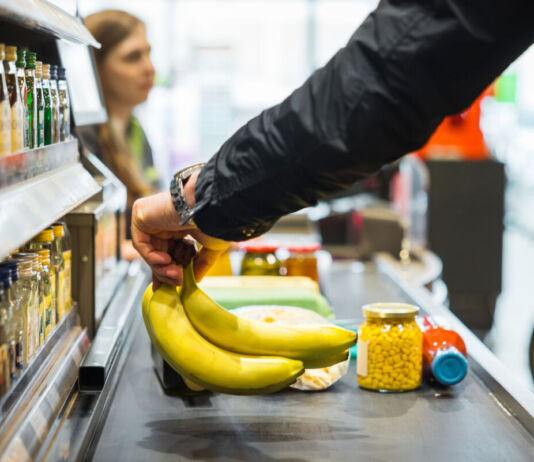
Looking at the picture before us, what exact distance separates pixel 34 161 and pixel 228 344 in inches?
19.3

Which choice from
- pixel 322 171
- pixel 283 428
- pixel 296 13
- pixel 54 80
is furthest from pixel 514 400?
pixel 296 13

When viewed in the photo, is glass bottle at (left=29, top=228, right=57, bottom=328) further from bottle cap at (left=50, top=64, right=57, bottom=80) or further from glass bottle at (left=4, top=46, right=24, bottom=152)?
bottle cap at (left=50, top=64, right=57, bottom=80)

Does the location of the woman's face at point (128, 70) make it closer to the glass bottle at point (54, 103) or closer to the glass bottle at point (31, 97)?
the glass bottle at point (54, 103)

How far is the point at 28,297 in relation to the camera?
1.36m

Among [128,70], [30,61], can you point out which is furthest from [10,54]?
[128,70]

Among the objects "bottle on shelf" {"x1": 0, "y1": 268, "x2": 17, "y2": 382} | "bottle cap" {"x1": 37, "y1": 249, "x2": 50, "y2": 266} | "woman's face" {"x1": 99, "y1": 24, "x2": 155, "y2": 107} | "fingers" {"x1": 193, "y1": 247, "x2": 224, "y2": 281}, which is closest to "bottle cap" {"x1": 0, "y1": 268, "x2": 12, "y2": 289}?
"bottle on shelf" {"x1": 0, "y1": 268, "x2": 17, "y2": 382}

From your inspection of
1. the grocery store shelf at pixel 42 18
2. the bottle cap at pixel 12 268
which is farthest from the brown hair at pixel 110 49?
the bottle cap at pixel 12 268

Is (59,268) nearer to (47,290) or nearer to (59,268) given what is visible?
(59,268)

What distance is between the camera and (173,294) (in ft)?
5.08

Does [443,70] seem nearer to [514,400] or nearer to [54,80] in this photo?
[514,400]

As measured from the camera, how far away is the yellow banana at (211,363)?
1.45 meters

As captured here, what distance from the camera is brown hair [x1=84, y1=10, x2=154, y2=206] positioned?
3.25 m

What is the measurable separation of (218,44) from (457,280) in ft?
19.0

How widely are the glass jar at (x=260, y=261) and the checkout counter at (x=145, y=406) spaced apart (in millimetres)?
472
